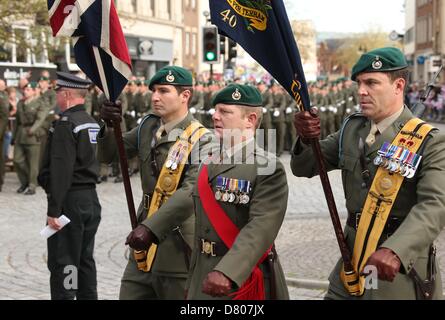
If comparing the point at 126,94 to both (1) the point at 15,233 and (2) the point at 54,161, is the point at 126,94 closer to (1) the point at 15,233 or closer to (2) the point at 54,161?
(1) the point at 15,233

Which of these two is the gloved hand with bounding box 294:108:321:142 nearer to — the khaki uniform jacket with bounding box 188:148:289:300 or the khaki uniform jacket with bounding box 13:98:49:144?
the khaki uniform jacket with bounding box 188:148:289:300

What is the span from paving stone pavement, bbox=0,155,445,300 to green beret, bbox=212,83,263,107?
364cm

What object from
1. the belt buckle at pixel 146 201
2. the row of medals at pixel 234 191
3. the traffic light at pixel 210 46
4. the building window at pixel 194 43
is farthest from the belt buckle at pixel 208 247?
the building window at pixel 194 43

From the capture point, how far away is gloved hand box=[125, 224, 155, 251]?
5391mm

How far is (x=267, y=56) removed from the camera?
4590 millimetres

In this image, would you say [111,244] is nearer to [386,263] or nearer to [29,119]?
[29,119]

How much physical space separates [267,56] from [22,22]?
2060 centimetres

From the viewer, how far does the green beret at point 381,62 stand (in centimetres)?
468

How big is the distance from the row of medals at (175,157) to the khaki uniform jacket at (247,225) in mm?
785

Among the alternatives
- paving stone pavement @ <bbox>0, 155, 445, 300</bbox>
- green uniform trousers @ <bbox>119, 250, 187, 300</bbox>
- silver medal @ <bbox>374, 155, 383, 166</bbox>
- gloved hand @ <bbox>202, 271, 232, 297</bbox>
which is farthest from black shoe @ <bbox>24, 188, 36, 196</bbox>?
silver medal @ <bbox>374, 155, 383, 166</bbox>

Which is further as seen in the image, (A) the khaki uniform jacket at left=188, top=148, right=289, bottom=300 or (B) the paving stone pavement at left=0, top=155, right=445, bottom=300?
(B) the paving stone pavement at left=0, top=155, right=445, bottom=300

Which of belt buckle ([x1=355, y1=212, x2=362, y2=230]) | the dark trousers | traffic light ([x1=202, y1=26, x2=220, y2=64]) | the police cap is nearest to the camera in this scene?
belt buckle ([x1=355, y1=212, x2=362, y2=230])
